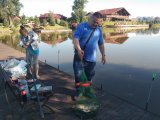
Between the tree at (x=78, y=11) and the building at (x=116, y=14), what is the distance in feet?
23.9

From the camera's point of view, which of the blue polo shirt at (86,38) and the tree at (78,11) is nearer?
the blue polo shirt at (86,38)

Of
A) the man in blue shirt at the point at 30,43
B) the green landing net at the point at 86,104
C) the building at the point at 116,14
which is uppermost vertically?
the building at the point at 116,14

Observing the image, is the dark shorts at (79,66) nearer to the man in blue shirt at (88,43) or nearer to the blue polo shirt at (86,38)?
the man in blue shirt at (88,43)

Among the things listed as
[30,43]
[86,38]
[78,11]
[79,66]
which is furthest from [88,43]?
[78,11]

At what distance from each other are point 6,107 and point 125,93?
4436 millimetres

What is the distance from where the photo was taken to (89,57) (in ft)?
18.4

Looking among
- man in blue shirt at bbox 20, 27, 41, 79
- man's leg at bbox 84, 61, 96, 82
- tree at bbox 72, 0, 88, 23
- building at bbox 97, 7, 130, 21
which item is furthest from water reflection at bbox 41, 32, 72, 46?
building at bbox 97, 7, 130, 21

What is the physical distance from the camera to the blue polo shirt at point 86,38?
207 inches

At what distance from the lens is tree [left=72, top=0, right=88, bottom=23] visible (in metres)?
64.9

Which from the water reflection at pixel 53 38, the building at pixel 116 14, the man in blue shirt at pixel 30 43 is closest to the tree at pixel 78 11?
the building at pixel 116 14

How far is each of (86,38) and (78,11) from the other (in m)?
63.9

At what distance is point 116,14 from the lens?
260ft

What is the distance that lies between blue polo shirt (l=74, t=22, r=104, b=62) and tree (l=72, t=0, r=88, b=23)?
193 ft

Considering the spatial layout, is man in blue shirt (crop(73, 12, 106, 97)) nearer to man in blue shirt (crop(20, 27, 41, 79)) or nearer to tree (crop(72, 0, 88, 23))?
man in blue shirt (crop(20, 27, 41, 79))
